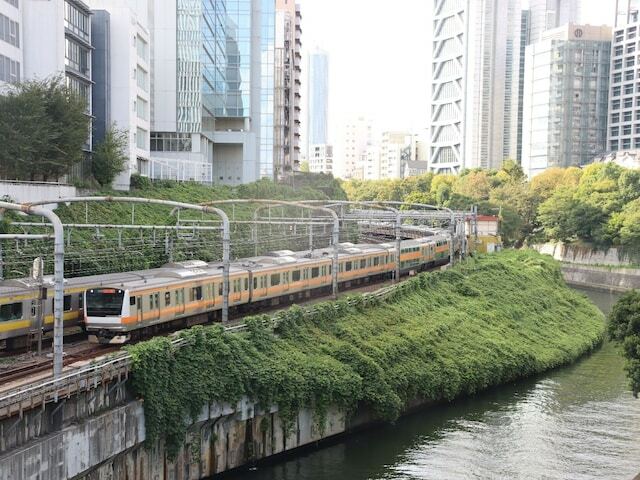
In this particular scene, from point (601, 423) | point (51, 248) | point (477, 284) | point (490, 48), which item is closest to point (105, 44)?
point (51, 248)

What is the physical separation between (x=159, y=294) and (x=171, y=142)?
45117mm

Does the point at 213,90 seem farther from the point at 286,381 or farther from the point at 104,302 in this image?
the point at 286,381

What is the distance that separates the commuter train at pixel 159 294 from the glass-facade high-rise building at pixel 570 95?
9432 cm

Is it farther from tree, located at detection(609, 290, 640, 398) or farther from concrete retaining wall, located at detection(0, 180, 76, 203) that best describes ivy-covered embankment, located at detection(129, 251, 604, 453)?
concrete retaining wall, located at detection(0, 180, 76, 203)

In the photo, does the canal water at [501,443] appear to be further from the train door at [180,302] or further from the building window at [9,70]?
the building window at [9,70]

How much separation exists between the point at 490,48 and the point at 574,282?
251 ft

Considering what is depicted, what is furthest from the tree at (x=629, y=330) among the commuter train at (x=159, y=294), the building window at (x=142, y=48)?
the building window at (x=142, y=48)

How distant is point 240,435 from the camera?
977 inches

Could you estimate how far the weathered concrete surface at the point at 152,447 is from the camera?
18.3 m

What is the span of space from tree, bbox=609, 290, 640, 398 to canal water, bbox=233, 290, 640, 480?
10.1 ft

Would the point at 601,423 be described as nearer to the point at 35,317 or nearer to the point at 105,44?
the point at 35,317

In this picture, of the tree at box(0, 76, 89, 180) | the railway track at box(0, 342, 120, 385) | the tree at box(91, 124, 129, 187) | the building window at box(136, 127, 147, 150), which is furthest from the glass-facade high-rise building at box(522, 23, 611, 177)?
the railway track at box(0, 342, 120, 385)

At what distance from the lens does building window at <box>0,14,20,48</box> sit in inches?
1591

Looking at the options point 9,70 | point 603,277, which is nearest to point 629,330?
point 9,70
